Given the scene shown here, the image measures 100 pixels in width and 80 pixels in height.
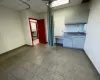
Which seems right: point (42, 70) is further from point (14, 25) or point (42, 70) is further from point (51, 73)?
point (14, 25)

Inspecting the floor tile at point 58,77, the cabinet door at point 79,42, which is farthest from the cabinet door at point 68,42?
the floor tile at point 58,77

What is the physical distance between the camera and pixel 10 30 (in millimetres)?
3555

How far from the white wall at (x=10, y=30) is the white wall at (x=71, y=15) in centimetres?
280

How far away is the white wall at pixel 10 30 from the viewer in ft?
10.4

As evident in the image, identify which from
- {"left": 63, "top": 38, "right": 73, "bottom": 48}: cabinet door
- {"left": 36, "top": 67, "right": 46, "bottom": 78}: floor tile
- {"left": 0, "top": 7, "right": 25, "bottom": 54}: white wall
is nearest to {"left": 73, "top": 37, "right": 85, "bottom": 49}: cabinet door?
{"left": 63, "top": 38, "right": 73, "bottom": 48}: cabinet door

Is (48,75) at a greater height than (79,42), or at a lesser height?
→ lesser

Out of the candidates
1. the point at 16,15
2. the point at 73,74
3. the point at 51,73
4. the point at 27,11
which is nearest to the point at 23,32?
the point at 16,15

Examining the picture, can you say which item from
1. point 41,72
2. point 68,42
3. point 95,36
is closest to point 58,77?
point 41,72

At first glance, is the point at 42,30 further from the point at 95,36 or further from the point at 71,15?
the point at 95,36

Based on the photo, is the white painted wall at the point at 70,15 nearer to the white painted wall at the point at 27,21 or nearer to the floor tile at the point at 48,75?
the white painted wall at the point at 27,21

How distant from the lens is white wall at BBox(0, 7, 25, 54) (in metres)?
3.16

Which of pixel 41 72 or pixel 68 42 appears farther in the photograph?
pixel 68 42

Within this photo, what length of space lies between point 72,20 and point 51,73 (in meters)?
3.12

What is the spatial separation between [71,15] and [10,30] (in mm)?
4050
